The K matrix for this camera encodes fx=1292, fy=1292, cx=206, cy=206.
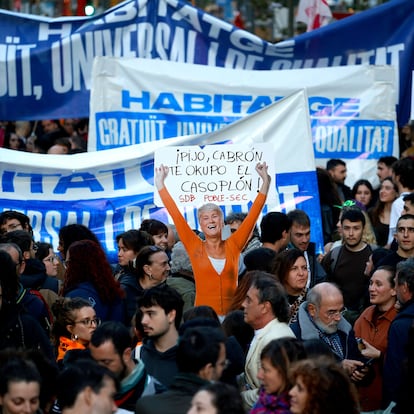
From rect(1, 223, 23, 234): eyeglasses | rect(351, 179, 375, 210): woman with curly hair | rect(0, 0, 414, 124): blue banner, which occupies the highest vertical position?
rect(0, 0, 414, 124): blue banner

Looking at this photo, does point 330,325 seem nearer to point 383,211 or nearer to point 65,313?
point 65,313

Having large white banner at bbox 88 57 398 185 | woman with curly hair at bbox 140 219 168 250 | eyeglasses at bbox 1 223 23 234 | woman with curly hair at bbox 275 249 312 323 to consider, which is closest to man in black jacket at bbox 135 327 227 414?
woman with curly hair at bbox 275 249 312 323

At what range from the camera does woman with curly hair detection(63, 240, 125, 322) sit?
27.6ft

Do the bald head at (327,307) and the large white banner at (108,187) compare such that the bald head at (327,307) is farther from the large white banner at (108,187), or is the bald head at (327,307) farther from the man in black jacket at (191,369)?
the large white banner at (108,187)

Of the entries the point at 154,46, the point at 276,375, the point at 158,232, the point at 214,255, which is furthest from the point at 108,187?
the point at 276,375

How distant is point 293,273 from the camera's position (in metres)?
8.67

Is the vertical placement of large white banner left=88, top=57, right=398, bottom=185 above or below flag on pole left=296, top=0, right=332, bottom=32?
below

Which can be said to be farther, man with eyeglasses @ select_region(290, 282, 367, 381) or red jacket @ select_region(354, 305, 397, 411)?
red jacket @ select_region(354, 305, 397, 411)

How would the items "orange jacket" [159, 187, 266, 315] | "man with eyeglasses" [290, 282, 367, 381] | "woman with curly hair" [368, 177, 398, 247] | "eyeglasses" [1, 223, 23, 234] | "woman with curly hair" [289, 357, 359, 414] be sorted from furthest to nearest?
1. "woman with curly hair" [368, 177, 398, 247]
2. "eyeglasses" [1, 223, 23, 234]
3. "orange jacket" [159, 187, 266, 315]
4. "man with eyeglasses" [290, 282, 367, 381]
5. "woman with curly hair" [289, 357, 359, 414]

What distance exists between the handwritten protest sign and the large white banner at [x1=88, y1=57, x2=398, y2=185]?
9.81 ft

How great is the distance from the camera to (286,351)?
639 cm

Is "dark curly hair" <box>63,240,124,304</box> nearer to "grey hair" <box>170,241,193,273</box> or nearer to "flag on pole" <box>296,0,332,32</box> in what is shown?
"grey hair" <box>170,241,193,273</box>

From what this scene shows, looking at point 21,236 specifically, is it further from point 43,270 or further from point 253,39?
point 253,39

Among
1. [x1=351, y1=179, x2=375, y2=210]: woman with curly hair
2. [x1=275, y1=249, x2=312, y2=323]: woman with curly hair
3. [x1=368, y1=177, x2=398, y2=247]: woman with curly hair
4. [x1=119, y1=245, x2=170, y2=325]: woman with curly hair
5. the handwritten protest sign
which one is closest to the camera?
[x1=275, y1=249, x2=312, y2=323]: woman with curly hair
